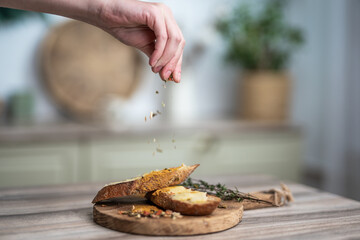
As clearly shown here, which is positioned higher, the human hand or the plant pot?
the human hand

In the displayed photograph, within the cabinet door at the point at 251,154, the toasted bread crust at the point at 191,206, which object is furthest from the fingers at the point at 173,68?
the cabinet door at the point at 251,154

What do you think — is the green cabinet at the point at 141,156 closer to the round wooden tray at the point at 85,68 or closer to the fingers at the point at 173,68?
the round wooden tray at the point at 85,68

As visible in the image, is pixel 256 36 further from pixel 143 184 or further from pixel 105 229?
pixel 105 229

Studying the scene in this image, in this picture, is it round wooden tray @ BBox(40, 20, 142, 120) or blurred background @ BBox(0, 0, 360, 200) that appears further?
round wooden tray @ BBox(40, 20, 142, 120)

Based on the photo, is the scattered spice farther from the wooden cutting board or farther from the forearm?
the forearm

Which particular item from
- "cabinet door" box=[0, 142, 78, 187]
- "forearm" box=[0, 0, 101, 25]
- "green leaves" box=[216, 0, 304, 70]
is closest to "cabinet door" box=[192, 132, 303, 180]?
"green leaves" box=[216, 0, 304, 70]

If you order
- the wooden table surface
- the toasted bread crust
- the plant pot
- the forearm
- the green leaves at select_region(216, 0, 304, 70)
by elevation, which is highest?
the green leaves at select_region(216, 0, 304, 70)

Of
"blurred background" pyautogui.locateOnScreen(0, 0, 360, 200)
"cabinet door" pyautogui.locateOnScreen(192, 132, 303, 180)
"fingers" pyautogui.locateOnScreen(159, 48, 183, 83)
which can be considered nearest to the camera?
"fingers" pyautogui.locateOnScreen(159, 48, 183, 83)
